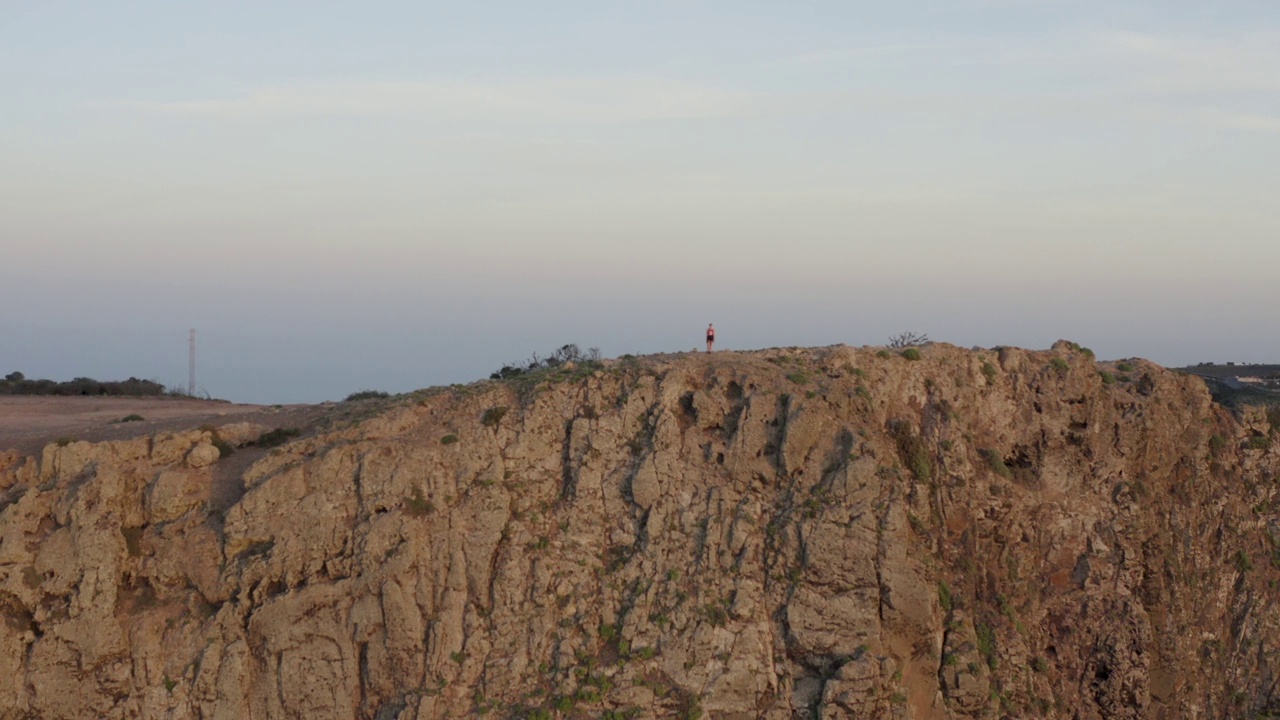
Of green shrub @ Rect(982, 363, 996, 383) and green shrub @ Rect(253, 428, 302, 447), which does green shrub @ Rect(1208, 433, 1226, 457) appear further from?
green shrub @ Rect(253, 428, 302, 447)

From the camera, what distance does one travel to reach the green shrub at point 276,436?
67.6ft

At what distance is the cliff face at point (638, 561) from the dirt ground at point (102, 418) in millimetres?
1797

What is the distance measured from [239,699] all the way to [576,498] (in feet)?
20.7

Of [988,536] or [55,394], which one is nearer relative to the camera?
[988,536]

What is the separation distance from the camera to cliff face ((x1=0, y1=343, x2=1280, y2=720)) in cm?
1777

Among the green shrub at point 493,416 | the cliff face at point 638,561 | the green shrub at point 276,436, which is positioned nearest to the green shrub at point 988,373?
the cliff face at point 638,561

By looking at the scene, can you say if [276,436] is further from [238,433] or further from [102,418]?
[102,418]

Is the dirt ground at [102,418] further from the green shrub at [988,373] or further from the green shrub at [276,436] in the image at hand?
the green shrub at [988,373]

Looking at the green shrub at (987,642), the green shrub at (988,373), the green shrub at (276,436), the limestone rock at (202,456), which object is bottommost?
the green shrub at (987,642)

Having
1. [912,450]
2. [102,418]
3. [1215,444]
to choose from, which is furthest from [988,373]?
[102,418]

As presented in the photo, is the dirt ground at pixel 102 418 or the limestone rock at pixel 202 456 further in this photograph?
the dirt ground at pixel 102 418

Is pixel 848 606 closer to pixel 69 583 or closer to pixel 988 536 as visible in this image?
pixel 988 536

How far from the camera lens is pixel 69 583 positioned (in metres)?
18.1

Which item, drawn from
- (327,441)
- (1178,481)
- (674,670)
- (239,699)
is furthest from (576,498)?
(1178,481)
